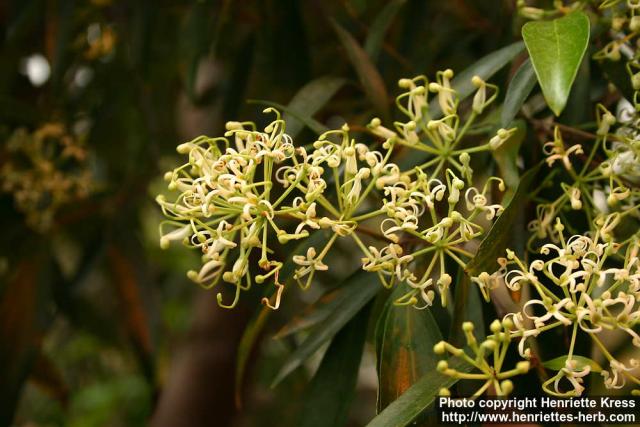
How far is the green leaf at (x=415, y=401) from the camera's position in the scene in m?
0.55

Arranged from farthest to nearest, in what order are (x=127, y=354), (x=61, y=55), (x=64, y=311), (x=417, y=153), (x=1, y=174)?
1. (x=127, y=354)
2. (x=64, y=311)
3. (x=1, y=174)
4. (x=61, y=55)
5. (x=417, y=153)

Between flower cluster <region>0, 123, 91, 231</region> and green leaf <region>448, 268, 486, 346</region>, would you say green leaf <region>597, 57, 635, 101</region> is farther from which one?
flower cluster <region>0, 123, 91, 231</region>

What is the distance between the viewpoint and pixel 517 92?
636 mm

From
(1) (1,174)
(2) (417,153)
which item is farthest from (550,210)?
(1) (1,174)

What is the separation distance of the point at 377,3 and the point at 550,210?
0.70 m

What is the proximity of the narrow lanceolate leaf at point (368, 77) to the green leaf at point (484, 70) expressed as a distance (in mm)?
91

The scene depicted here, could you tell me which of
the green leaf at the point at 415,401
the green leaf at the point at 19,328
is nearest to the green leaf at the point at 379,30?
the green leaf at the point at 415,401

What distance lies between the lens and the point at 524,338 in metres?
0.52

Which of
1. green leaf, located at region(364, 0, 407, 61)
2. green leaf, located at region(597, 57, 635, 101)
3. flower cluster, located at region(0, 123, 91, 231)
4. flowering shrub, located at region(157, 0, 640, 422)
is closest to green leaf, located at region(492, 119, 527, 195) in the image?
flowering shrub, located at region(157, 0, 640, 422)

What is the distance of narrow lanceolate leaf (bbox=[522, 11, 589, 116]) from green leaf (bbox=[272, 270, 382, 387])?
0.26m

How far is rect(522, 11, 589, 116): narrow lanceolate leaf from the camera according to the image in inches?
20.7

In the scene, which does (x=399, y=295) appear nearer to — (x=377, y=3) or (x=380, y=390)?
(x=380, y=390)

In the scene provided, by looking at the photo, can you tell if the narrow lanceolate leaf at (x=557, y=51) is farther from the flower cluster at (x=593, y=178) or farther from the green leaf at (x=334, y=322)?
the green leaf at (x=334, y=322)

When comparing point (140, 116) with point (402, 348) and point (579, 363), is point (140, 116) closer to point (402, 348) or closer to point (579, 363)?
point (402, 348)
